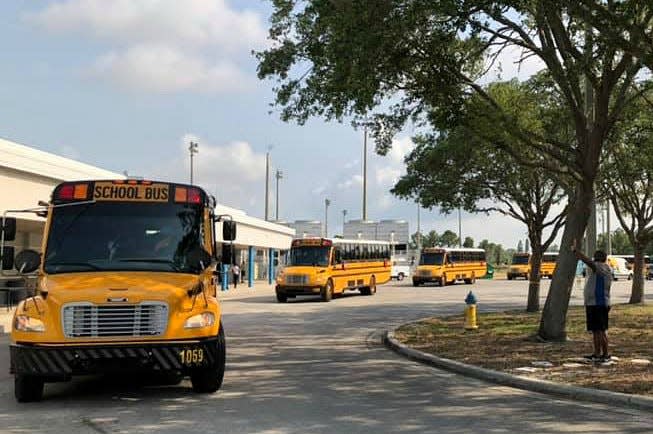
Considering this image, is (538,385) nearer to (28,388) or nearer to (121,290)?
(121,290)

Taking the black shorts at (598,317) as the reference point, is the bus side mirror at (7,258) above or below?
above

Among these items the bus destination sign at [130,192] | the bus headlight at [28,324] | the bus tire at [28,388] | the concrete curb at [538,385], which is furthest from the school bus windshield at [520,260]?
the bus headlight at [28,324]

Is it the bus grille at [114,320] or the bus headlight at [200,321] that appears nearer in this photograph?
the bus grille at [114,320]

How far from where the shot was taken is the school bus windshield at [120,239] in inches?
355

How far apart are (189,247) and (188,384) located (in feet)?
6.36

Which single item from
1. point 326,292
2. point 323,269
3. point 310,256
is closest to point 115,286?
point 326,292

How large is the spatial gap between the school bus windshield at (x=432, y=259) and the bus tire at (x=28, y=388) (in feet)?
Answer: 141

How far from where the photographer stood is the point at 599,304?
11320mm

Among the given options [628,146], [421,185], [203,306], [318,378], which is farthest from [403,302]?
[203,306]

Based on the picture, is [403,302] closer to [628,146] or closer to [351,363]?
[628,146]

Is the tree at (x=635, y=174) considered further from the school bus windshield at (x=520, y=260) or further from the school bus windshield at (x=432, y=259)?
the school bus windshield at (x=520, y=260)

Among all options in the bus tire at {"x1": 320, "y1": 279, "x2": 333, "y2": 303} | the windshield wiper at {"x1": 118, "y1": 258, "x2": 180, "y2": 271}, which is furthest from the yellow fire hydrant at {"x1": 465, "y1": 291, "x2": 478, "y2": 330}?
the bus tire at {"x1": 320, "y1": 279, "x2": 333, "y2": 303}

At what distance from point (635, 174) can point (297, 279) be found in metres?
14.7

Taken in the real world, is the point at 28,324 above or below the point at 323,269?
below
